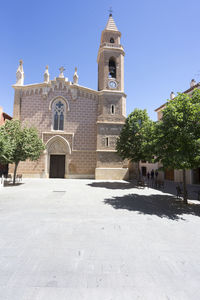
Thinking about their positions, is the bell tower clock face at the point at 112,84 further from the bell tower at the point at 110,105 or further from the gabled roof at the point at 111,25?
the gabled roof at the point at 111,25

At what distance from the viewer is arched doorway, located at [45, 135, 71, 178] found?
63.8 ft

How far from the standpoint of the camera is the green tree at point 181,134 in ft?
21.7

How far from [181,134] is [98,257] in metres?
6.10

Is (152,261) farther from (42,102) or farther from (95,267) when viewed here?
(42,102)

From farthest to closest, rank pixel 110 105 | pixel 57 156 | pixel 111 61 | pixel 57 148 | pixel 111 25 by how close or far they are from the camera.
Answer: pixel 111 25
pixel 111 61
pixel 110 105
pixel 57 156
pixel 57 148

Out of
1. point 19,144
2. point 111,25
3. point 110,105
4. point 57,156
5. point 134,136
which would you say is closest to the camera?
point 19,144

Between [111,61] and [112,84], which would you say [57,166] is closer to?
[112,84]

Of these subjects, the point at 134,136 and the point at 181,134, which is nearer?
the point at 181,134

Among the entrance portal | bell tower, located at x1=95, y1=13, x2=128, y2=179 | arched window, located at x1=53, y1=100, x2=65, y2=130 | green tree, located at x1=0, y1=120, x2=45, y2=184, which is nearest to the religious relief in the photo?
the entrance portal

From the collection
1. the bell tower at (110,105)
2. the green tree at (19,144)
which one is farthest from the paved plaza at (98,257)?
the bell tower at (110,105)

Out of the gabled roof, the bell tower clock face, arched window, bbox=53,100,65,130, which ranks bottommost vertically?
arched window, bbox=53,100,65,130

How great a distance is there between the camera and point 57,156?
65.2ft

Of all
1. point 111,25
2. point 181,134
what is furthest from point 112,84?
point 181,134

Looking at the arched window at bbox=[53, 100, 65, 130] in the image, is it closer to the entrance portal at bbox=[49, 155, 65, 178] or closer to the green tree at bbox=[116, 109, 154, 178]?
the entrance portal at bbox=[49, 155, 65, 178]
